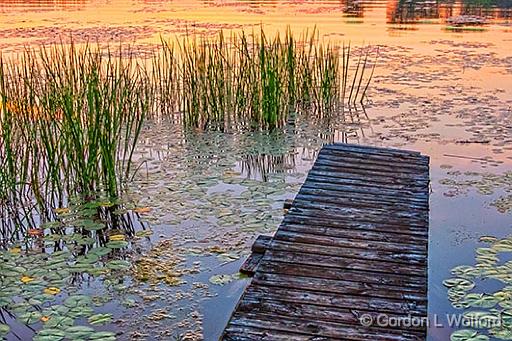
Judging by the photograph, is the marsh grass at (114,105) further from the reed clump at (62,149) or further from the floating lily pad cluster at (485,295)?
the floating lily pad cluster at (485,295)

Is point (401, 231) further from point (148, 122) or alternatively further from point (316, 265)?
point (148, 122)

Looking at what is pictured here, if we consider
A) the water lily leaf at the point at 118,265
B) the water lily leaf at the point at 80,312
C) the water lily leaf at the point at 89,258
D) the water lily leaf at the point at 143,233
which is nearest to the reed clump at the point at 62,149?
the water lily leaf at the point at 143,233

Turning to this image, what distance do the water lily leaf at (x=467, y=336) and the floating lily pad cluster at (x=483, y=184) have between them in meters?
1.77

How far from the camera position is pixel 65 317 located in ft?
9.35

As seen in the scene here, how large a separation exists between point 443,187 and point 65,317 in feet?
9.55

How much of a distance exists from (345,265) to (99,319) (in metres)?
1.15

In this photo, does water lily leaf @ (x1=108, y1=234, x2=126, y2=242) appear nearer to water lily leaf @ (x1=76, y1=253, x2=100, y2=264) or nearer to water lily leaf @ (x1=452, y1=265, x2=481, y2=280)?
water lily leaf @ (x1=76, y1=253, x2=100, y2=264)

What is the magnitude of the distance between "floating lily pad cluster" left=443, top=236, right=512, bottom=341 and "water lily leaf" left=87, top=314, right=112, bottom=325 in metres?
1.53

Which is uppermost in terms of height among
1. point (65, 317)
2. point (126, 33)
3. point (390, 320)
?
point (126, 33)

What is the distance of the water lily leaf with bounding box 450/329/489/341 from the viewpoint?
2611 millimetres

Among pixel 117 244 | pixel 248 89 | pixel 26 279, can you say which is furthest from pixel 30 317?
pixel 248 89

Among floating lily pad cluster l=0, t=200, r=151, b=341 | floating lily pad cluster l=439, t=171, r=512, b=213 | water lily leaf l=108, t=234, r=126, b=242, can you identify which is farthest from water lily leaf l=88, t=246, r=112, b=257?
floating lily pad cluster l=439, t=171, r=512, b=213

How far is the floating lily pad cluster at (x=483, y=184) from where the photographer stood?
4.38 metres

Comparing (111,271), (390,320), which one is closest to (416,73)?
(111,271)
